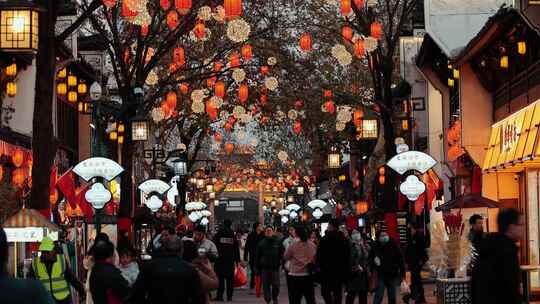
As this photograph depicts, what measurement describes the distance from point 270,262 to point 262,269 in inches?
12.9

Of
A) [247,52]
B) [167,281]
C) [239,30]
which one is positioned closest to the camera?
[167,281]

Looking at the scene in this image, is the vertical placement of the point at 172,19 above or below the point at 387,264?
above

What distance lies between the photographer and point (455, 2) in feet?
123

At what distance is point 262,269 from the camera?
31047 millimetres

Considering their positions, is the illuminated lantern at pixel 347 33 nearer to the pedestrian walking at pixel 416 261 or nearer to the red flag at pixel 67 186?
the pedestrian walking at pixel 416 261

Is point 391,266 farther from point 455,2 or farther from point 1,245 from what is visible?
point 1,245

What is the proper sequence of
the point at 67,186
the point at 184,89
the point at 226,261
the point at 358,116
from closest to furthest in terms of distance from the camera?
the point at 67,186, the point at 226,261, the point at 358,116, the point at 184,89

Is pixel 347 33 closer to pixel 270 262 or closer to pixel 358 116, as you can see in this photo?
pixel 358 116

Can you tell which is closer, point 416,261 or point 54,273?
point 54,273

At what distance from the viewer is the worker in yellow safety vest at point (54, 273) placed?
1902cm

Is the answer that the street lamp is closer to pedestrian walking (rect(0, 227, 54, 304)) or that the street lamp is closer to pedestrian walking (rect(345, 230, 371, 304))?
pedestrian walking (rect(345, 230, 371, 304))

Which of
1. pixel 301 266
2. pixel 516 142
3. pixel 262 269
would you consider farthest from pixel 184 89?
pixel 301 266

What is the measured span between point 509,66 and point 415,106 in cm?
1626

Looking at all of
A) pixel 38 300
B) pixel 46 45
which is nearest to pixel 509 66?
pixel 46 45
